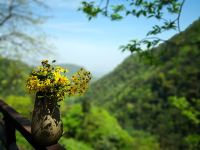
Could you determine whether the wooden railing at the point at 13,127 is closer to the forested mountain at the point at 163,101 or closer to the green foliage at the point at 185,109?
the green foliage at the point at 185,109

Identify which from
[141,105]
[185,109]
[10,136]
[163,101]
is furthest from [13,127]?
[141,105]

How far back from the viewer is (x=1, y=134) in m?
4.33

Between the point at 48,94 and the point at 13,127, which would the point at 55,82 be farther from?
the point at 13,127

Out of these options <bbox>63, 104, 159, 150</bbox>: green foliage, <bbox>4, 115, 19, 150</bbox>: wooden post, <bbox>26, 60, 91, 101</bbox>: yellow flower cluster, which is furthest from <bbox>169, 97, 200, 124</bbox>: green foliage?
<bbox>63, 104, 159, 150</bbox>: green foliage

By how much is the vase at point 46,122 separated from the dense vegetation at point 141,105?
0.40 m

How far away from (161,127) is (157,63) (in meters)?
75.9

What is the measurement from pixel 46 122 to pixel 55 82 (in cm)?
34

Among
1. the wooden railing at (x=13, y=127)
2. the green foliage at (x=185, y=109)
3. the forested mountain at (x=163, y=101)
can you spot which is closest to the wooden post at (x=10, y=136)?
the wooden railing at (x=13, y=127)

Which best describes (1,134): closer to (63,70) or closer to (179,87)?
(63,70)

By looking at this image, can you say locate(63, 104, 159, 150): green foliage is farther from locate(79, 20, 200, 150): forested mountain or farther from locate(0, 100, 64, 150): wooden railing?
locate(0, 100, 64, 150): wooden railing

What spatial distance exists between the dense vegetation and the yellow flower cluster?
1.30ft

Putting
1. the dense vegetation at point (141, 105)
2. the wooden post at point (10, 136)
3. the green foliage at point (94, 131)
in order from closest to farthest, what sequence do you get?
1. the wooden post at point (10, 136)
2. the dense vegetation at point (141, 105)
3. the green foliage at point (94, 131)

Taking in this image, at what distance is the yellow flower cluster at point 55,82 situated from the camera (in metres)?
2.69

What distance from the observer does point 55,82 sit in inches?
106
